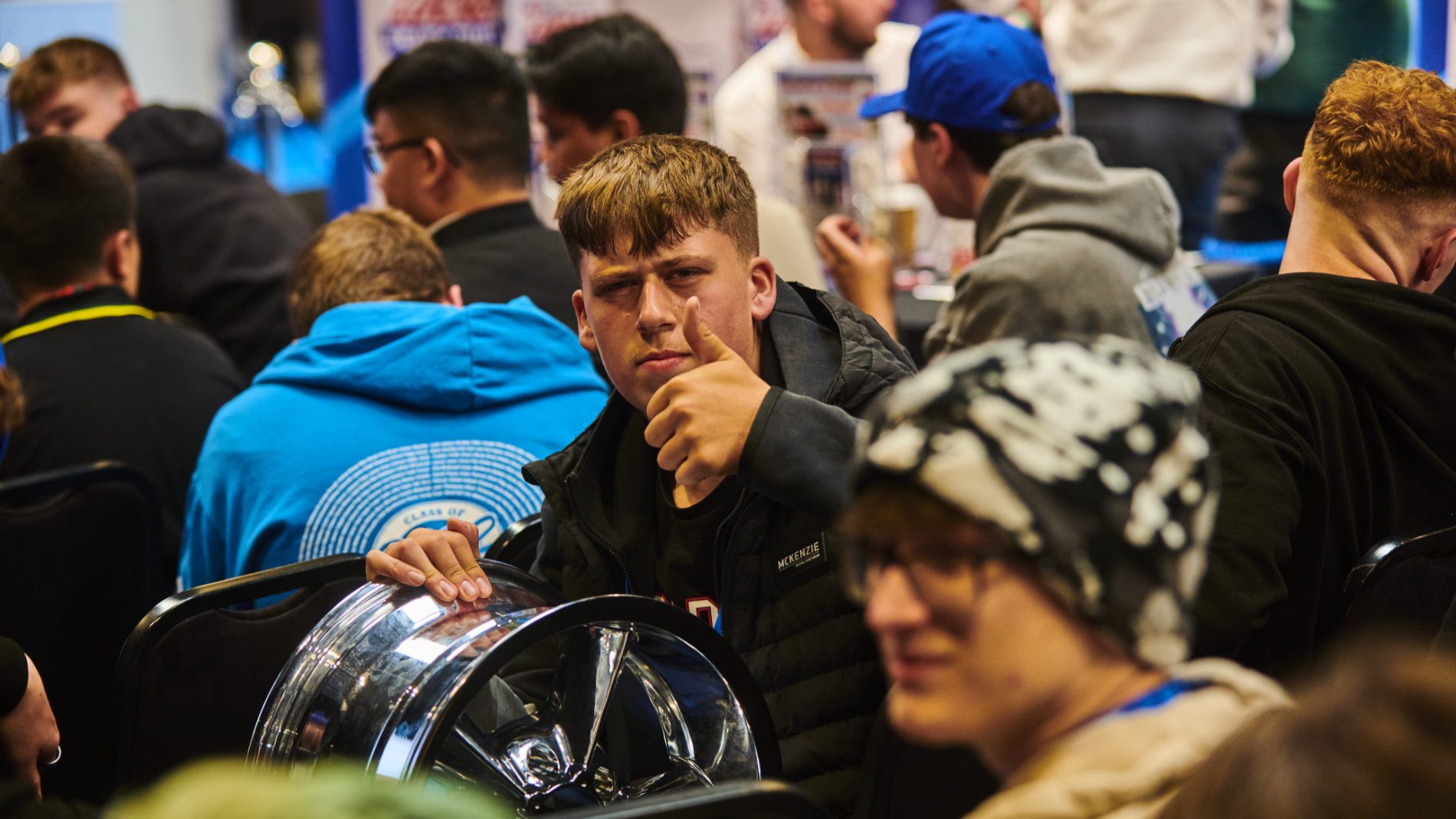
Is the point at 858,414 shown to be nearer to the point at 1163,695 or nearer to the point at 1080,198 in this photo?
the point at 1163,695

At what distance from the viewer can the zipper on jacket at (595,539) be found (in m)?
1.73

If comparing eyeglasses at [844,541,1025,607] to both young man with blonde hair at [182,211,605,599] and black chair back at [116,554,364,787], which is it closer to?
black chair back at [116,554,364,787]

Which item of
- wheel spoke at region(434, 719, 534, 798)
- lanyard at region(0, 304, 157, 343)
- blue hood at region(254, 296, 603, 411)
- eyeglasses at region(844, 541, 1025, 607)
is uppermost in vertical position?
eyeglasses at region(844, 541, 1025, 607)

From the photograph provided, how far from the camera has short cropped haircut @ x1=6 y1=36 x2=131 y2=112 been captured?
479 cm

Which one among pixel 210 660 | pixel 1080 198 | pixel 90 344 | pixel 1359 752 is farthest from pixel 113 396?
pixel 1359 752

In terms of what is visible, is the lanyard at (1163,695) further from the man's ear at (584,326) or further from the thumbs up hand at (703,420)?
the man's ear at (584,326)

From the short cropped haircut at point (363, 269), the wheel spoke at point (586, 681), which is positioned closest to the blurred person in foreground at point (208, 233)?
the short cropped haircut at point (363, 269)

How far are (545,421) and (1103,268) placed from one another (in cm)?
123

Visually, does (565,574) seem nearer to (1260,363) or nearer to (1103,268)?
(1260,363)

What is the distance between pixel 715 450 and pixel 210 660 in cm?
92

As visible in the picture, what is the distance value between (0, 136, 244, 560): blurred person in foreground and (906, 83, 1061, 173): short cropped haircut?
6.04ft

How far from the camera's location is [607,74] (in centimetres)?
352

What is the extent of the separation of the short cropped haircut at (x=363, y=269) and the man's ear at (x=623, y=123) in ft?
3.40

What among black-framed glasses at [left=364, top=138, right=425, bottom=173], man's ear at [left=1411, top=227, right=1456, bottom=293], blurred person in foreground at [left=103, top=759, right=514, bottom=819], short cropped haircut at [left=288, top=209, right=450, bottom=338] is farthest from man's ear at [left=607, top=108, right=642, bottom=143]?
blurred person in foreground at [left=103, top=759, right=514, bottom=819]
